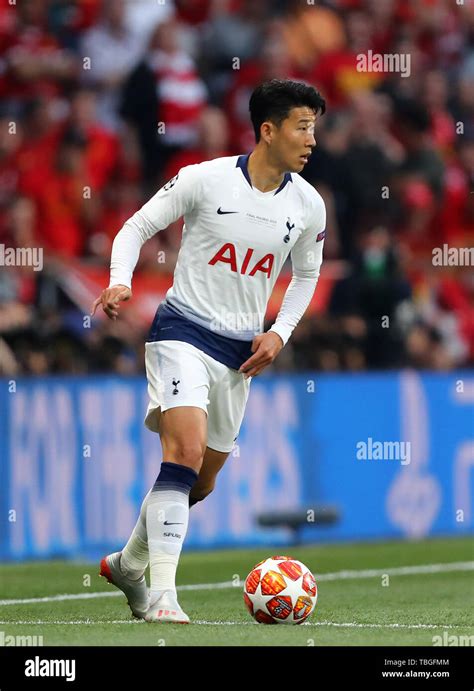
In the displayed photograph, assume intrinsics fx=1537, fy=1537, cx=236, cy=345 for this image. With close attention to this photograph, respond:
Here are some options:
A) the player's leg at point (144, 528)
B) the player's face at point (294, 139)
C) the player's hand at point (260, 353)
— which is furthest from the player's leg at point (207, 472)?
the player's face at point (294, 139)

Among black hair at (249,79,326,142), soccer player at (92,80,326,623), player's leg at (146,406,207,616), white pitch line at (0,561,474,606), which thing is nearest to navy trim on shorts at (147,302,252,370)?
soccer player at (92,80,326,623)

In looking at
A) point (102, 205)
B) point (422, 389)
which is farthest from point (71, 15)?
point (422, 389)

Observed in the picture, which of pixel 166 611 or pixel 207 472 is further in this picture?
pixel 207 472

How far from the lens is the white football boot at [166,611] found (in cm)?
707

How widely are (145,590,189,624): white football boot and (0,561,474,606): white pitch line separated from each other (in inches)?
71.5

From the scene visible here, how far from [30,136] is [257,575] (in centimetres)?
908

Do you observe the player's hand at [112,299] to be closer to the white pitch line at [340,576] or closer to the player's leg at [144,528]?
the player's leg at [144,528]

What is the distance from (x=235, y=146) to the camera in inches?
643

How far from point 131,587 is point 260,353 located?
53.6 inches

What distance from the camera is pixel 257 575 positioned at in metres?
7.41

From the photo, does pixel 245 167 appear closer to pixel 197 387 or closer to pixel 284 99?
pixel 284 99

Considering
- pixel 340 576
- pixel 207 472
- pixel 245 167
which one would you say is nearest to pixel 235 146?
pixel 340 576

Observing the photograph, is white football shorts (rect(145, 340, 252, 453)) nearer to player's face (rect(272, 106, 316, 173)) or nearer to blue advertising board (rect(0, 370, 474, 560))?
player's face (rect(272, 106, 316, 173))

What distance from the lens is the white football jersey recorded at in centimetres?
762
